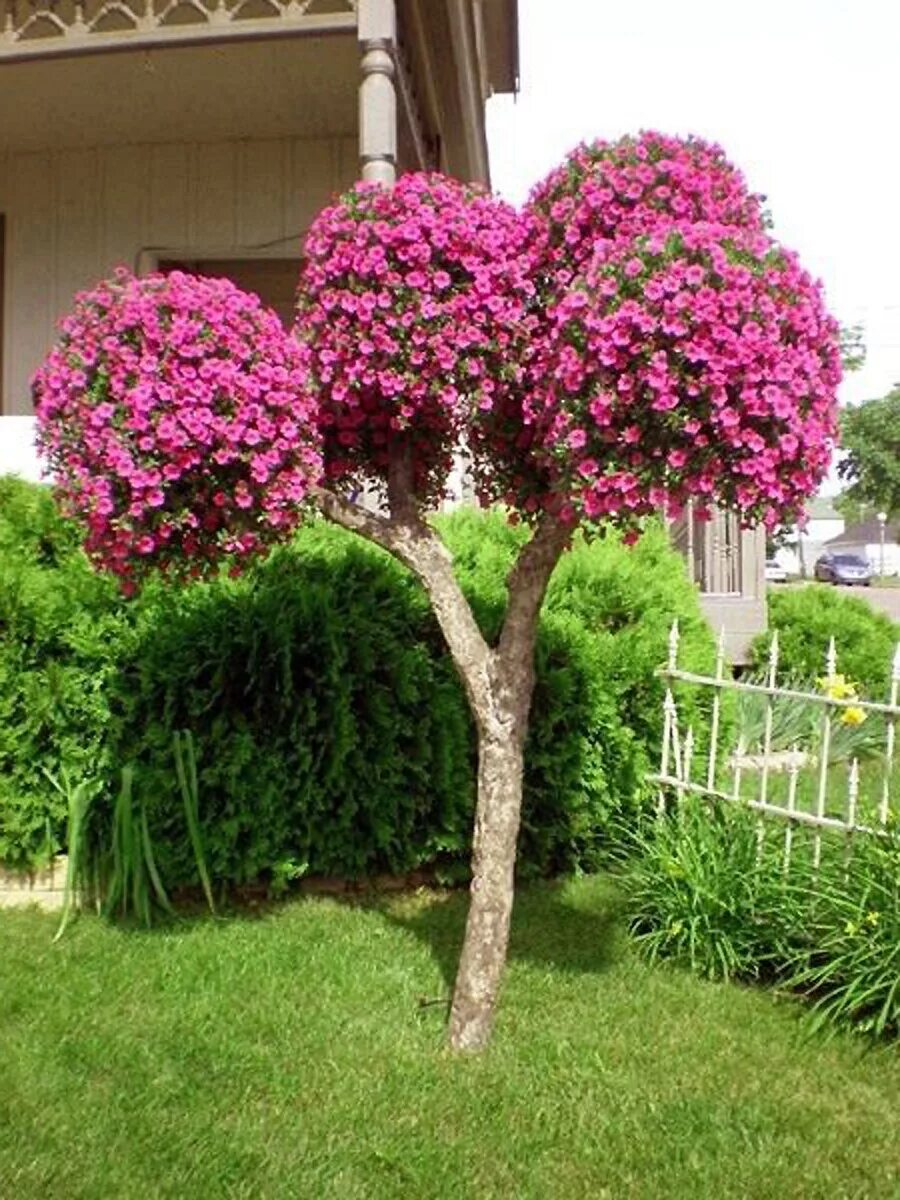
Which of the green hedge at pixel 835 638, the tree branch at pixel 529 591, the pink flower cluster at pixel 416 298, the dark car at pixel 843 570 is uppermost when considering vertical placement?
the dark car at pixel 843 570

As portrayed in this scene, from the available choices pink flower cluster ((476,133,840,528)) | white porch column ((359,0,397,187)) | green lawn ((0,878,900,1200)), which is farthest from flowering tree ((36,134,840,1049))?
white porch column ((359,0,397,187))

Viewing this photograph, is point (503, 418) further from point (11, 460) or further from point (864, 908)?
point (11, 460)

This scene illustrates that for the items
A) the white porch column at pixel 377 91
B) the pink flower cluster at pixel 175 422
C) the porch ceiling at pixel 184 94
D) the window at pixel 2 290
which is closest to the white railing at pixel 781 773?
the pink flower cluster at pixel 175 422

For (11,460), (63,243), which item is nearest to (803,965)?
(11,460)

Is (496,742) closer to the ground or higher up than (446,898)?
higher up

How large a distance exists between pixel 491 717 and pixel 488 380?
A: 3.28 feet

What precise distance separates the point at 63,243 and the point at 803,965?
7422 millimetres

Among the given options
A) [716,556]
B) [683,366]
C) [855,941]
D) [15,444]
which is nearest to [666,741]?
[855,941]

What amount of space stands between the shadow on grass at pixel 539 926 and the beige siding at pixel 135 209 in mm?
5418

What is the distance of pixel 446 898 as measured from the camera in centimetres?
486

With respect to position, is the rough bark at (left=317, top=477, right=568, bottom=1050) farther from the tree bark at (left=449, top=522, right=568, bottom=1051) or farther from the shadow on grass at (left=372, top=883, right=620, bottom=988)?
the shadow on grass at (left=372, top=883, right=620, bottom=988)

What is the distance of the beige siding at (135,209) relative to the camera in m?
8.33

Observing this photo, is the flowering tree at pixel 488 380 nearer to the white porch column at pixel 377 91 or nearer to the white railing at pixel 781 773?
the white railing at pixel 781 773

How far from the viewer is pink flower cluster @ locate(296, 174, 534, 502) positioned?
3137mm
